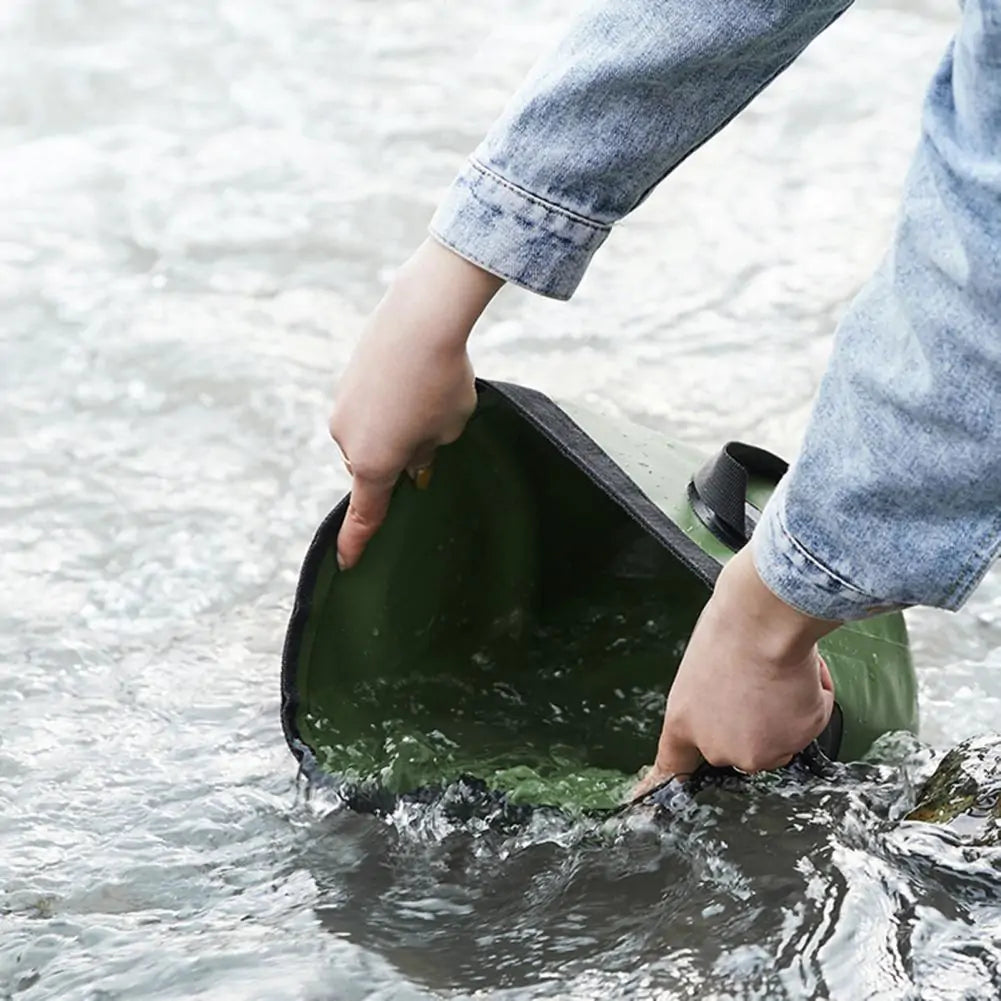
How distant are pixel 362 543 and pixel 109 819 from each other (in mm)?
401

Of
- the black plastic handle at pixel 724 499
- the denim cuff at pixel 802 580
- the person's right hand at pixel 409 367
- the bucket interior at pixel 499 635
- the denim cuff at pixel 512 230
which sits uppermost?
the denim cuff at pixel 512 230

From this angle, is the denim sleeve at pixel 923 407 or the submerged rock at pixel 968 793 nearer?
the denim sleeve at pixel 923 407

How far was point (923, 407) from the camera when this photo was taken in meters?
1.02

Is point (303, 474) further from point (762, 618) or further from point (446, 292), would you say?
point (762, 618)

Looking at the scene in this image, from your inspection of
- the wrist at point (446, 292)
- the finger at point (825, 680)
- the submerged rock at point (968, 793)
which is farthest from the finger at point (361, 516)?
the submerged rock at point (968, 793)

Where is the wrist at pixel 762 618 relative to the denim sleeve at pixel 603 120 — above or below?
below

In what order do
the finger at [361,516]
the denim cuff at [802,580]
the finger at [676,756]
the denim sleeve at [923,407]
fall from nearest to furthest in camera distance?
the denim sleeve at [923,407] < the denim cuff at [802,580] < the finger at [676,756] < the finger at [361,516]

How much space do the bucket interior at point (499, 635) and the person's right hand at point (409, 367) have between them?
0.38 ft

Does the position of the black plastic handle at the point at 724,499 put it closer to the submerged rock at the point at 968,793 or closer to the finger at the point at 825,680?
the finger at the point at 825,680

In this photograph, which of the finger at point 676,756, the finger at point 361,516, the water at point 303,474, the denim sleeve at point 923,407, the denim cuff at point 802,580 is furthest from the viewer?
the finger at point 361,516

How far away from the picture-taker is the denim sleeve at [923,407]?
3.21 ft

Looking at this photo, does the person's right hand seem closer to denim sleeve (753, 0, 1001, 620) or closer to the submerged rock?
denim sleeve (753, 0, 1001, 620)

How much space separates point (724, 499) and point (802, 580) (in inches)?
17.5

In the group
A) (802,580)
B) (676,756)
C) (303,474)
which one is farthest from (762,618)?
(303,474)
